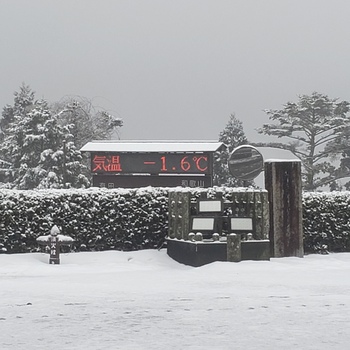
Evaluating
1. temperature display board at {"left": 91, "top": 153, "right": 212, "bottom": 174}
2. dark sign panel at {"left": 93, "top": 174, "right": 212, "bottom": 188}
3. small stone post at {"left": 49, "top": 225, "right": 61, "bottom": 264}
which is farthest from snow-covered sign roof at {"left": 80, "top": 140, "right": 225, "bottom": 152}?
small stone post at {"left": 49, "top": 225, "right": 61, "bottom": 264}

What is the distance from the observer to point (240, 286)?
10.5 m

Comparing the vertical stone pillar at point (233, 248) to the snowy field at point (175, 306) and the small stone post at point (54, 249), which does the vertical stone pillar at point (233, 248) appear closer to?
the snowy field at point (175, 306)

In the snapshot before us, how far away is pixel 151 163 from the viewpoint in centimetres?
2159

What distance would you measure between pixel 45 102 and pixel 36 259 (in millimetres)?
42171

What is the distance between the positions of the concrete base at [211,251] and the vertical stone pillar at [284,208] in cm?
125

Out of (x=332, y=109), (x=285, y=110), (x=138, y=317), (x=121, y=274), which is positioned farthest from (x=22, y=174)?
(x=138, y=317)

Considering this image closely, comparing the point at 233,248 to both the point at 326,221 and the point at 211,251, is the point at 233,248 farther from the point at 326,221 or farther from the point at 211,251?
the point at 326,221

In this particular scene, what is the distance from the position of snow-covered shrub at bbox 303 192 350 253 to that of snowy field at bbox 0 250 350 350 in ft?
9.61

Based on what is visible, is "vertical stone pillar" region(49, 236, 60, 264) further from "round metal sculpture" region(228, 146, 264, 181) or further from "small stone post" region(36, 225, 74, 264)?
"round metal sculpture" region(228, 146, 264, 181)

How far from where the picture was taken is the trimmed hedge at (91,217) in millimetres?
15617

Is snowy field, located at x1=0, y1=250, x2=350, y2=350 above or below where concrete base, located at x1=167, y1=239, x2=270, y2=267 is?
below

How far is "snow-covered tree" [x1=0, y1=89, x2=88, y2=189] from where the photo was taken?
45.5 m

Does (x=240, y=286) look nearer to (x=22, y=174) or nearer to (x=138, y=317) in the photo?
(x=138, y=317)

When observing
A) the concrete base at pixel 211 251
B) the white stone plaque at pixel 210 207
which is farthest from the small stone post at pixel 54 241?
the white stone plaque at pixel 210 207
